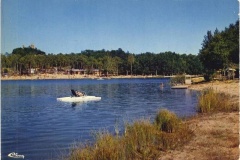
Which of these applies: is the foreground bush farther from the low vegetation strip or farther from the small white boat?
the small white boat

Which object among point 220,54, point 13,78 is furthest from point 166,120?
point 13,78

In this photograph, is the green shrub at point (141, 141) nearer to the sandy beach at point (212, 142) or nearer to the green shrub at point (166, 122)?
the sandy beach at point (212, 142)

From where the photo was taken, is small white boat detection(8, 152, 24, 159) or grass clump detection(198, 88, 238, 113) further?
grass clump detection(198, 88, 238, 113)

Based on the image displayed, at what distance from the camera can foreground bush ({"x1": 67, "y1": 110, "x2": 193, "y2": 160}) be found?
1151cm

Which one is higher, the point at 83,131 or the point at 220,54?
the point at 220,54

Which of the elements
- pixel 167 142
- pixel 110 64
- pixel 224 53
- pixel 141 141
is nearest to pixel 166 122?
pixel 167 142

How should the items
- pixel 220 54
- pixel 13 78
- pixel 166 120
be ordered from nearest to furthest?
pixel 166 120
pixel 220 54
pixel 13 78

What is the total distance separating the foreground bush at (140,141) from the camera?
11508 millimetres

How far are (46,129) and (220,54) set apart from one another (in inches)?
2147

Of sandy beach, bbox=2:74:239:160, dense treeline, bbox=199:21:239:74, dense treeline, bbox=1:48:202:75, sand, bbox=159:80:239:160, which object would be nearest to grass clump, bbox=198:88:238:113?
sandy beach, bbox=2:74:239:160

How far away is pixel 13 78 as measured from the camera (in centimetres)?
16325

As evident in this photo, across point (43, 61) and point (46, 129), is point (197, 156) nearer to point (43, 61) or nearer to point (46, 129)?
point (46, 129)

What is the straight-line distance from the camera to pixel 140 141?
14.0 meters

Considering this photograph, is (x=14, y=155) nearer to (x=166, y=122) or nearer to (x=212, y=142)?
(x=166, y=122)
